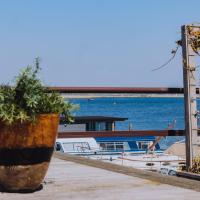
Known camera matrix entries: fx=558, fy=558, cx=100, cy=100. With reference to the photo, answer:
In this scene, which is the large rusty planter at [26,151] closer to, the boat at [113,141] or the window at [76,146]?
the window at [76,146]

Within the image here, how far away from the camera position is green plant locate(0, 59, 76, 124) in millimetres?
4441

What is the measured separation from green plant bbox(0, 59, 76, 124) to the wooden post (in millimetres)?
1691

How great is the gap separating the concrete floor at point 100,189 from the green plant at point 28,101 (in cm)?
62

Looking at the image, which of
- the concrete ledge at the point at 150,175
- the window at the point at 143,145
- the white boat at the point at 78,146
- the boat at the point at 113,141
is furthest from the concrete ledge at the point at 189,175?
the window at the point at 143,145

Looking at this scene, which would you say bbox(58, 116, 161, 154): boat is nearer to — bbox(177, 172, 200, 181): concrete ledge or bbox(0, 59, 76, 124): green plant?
bbox(177, 172, 200, 181): concrete ledge

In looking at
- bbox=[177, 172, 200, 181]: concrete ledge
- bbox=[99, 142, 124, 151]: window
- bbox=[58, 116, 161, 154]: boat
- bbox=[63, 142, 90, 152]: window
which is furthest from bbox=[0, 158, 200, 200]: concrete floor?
bbox=[99, 142, 124, 151]: window

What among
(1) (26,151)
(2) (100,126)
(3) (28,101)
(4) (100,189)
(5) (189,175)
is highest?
(2) (100,126)

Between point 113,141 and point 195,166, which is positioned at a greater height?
point 113,141

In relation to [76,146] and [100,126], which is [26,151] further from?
[100,126]

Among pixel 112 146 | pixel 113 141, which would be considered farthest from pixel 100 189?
pixel 113 141

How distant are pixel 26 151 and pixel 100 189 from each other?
752 millimetres

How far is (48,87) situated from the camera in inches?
187

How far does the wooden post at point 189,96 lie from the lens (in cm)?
600

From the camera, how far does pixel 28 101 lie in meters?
4.50
